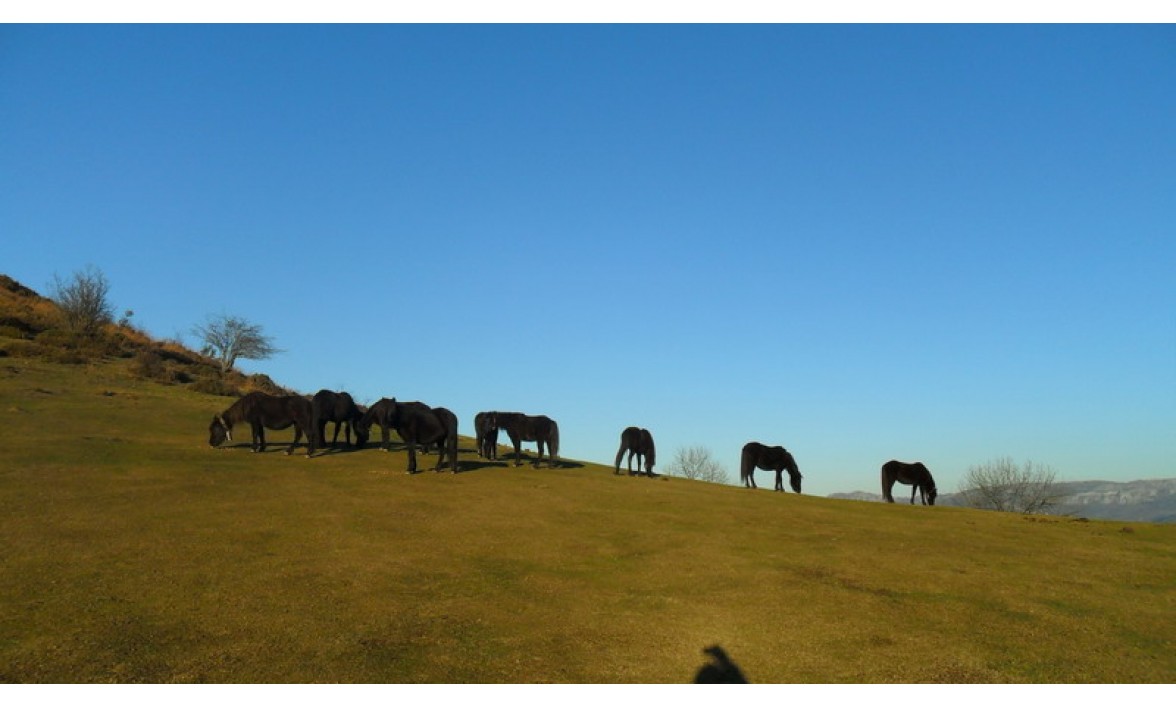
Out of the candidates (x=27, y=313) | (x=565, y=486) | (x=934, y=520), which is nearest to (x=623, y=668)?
(x=565, y=486)

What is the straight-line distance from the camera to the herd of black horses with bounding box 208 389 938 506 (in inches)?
1086

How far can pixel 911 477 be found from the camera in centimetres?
3659

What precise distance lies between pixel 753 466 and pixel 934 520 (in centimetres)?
1261

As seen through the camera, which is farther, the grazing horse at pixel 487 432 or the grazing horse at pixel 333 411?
the grazing horse at pixel 487 432

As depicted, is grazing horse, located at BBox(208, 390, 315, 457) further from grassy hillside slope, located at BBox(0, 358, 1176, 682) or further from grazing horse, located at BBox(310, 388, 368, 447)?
grassy hillside slope, located at BBox(0, 358, 1176, 682)

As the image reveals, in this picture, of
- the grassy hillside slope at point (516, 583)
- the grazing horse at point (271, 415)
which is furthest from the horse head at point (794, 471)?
the grazing horse at point (271, 415)

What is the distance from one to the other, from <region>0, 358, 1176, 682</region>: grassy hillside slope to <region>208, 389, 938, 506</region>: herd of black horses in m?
2.51

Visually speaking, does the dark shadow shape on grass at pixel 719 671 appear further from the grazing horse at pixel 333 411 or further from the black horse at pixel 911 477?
the black horse at pixel 911 477

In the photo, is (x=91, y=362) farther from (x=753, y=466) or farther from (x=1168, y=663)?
(x=1168, y=663)

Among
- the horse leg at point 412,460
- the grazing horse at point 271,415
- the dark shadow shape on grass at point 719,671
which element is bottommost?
the dark shadow shape on grass at point 719,671

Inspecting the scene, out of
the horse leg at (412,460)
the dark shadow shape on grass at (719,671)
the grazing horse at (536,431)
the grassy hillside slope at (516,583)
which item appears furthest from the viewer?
the grazing horse at (536,431)

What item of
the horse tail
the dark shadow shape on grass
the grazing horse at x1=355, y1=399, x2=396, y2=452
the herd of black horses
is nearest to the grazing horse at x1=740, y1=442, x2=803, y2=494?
the herd of black horses

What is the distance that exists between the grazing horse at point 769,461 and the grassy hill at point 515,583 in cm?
1068

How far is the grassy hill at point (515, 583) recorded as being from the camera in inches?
430
